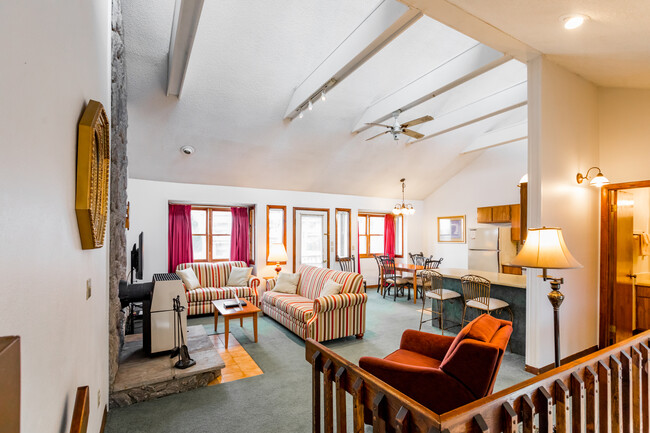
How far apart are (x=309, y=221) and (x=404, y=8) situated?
510 centimetres

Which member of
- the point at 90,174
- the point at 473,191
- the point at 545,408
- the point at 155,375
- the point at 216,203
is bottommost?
the point at 155,375

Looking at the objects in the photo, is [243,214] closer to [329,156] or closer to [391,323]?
[329,156]

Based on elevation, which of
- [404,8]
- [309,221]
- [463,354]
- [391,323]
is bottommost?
[391,323]

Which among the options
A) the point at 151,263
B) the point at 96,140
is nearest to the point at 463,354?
the point at 96,140

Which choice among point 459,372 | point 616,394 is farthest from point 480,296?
point 459,372

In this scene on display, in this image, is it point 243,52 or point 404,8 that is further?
point 243,52

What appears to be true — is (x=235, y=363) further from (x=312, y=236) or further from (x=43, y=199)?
(x=312, y=236)

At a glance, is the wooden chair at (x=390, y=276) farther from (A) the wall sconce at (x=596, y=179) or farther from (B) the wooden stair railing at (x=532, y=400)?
(B) the wooden stair railing at (x=532, y=400)

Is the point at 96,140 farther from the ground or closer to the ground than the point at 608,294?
farther from the ground

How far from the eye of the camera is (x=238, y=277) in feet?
19.6

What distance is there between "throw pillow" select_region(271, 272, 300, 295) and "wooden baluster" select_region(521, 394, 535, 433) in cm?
448

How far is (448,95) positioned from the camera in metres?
5.78

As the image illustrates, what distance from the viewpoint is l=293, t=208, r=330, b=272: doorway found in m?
7.19

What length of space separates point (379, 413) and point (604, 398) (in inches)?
50.4
